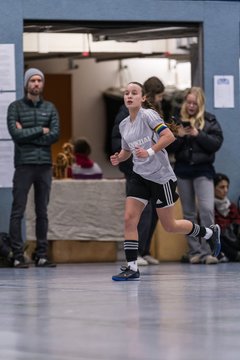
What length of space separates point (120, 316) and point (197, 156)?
245 inches

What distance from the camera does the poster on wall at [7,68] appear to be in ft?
48.6

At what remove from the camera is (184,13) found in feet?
50.6

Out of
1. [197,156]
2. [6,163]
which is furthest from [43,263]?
[197,156]

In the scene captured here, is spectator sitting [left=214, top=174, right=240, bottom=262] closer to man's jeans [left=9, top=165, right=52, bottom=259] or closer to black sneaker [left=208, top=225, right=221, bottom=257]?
black sneaker [left=208, top=225, right=221, bottom=257]

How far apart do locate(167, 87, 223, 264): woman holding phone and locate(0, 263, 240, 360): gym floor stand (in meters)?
1.88

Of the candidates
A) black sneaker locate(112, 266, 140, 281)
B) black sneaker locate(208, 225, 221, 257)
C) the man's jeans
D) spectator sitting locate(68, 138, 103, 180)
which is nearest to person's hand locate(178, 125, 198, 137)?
the man's jeans

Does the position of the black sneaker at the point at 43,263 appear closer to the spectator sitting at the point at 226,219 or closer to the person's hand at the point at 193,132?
the spectator sitting at the point at 226,219

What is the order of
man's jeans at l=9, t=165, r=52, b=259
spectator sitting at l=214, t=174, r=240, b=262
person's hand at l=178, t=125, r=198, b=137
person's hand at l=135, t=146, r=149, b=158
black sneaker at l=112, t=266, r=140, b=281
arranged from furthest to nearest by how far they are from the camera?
spectator sitting at l=214, t=174, r=240, b=262, person's hand at l=178, t=125, r=198, b=137, man's jeans at l=9, t=165, r=52, b=259, black sneaker at l=112, t=266, r=140, b=281, person's hand at l=135, t=146, r=149, b=158

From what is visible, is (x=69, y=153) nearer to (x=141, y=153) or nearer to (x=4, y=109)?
(x=4, y=109)

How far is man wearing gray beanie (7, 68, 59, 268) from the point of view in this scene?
44.8ft

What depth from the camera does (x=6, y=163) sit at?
1477cm

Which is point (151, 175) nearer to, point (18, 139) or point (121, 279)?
point (121, 279)

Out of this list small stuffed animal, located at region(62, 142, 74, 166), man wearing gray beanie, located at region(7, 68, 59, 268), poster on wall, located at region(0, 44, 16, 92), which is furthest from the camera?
small stuffed animal, located at region(62, 142, 74, 166)

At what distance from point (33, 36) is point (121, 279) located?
17.6ft
